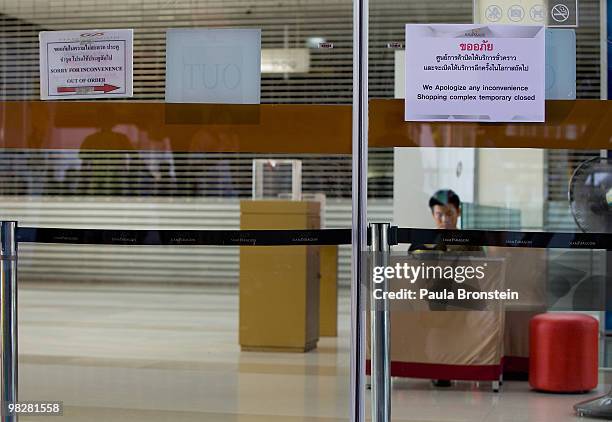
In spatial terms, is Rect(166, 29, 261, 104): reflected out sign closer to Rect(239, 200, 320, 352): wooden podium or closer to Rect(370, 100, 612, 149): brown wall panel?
Rect(370, 100, 612, 149): brown wall panel

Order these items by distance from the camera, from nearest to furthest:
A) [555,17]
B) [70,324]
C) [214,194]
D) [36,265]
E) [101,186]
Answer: [555,17] < [36,265] < [101,186] < [214,194] < [70,324]

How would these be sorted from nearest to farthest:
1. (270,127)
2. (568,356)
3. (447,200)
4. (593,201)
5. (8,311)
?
(8,311) → (270,127) → (593,201) → (568,356) → (447,200)

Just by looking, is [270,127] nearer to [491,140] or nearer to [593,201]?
[491,140]

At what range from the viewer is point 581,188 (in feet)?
17.5

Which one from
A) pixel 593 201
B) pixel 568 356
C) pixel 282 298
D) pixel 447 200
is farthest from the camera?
pixel 282 298

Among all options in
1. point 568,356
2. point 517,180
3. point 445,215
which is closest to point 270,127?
point 445,215

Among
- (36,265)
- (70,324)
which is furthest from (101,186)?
(70,324)

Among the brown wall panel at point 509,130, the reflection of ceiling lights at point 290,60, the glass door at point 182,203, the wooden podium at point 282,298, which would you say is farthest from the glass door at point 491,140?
the wooden podium at point 282,298

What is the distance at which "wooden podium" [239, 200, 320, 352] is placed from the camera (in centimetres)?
696

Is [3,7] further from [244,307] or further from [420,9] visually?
[244,307]

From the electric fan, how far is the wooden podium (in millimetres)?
1976

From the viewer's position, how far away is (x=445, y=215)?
6273 mm

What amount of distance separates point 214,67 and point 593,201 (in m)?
1.90

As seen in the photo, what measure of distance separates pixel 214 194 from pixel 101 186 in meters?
0.76
